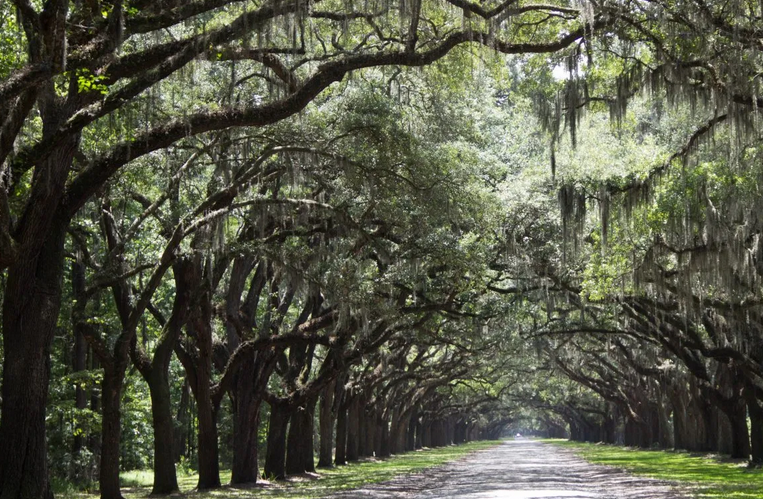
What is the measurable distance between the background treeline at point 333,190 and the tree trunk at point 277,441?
0.07 m

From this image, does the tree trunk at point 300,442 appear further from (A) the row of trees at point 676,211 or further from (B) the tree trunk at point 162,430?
(B) the tree trunk at point 162,430

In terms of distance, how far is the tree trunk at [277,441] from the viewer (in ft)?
84.8

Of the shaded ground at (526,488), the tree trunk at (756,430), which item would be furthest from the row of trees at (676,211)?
the shaded ground at (526,488)

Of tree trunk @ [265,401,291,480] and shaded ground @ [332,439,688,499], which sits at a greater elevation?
tree trunk @ [265,401,291,480]

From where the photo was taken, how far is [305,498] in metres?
17.9

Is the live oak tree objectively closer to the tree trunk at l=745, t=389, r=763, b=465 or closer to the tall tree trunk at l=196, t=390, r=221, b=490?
the tall tree trunk at l=196, t=390, r=221, b=490

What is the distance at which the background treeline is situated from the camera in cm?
1062

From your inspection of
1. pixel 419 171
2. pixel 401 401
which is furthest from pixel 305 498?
pixel 401 401

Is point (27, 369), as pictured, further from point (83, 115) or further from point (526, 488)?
point (526, 488)

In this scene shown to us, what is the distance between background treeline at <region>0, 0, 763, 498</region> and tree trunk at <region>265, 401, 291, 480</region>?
0.24 feet

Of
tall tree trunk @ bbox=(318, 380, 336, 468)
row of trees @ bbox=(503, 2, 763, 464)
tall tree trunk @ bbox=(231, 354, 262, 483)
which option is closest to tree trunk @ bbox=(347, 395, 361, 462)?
tall tree trunk @ bbox=(318, 380, 336, 468)

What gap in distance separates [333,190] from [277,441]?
417 inches

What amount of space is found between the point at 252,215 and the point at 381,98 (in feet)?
12.6

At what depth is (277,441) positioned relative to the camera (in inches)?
1031
